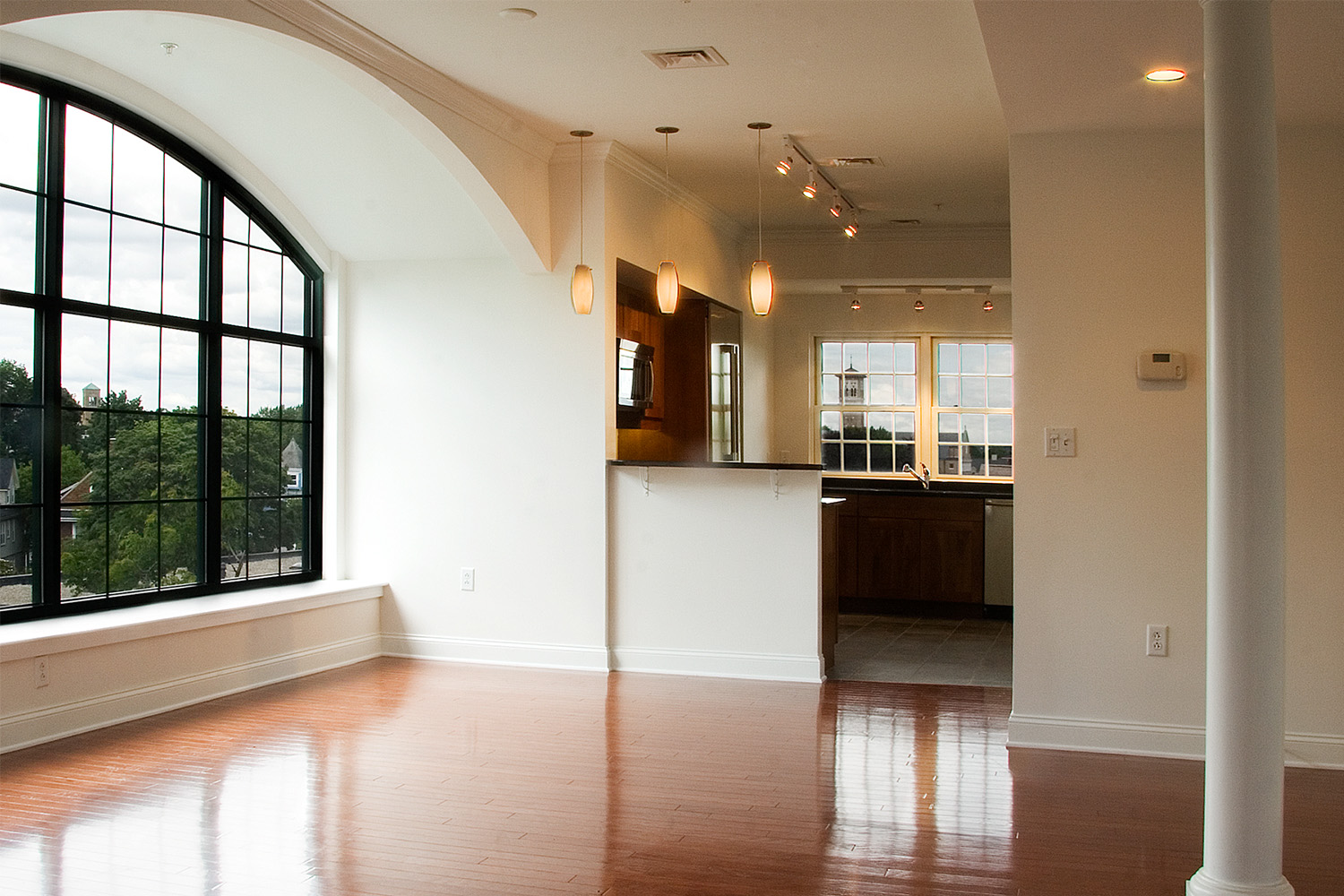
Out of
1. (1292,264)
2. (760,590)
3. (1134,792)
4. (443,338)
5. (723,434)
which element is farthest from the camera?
(723,434)

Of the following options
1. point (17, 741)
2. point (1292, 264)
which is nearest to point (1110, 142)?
point (1292, 264)

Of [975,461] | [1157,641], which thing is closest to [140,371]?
[1157,641]

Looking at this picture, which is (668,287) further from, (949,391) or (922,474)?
A: (949,391)

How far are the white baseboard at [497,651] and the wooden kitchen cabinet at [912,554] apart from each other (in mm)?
2910

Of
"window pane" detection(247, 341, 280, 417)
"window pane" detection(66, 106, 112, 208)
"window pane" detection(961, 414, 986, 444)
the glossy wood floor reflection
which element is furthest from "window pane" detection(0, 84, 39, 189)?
"window pane" detection(961, 414, 986, 444)

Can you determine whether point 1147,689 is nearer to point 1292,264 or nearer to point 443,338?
point 1292,264

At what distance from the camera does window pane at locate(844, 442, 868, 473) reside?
9.20m

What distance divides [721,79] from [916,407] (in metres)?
A: 4.81

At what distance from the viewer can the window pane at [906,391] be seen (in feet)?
30.0

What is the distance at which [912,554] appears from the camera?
8211 millimetres

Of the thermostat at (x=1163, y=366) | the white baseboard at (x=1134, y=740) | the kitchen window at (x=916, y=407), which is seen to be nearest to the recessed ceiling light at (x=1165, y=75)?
the thermostat at (x=1163, y=366)

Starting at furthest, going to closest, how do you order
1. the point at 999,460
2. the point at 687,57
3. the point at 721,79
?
1. the point at 999,460
2. the point at 721,79
3. the point at 687,57

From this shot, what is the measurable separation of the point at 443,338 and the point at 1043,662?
3.61 metres

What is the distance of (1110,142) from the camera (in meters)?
4.43
